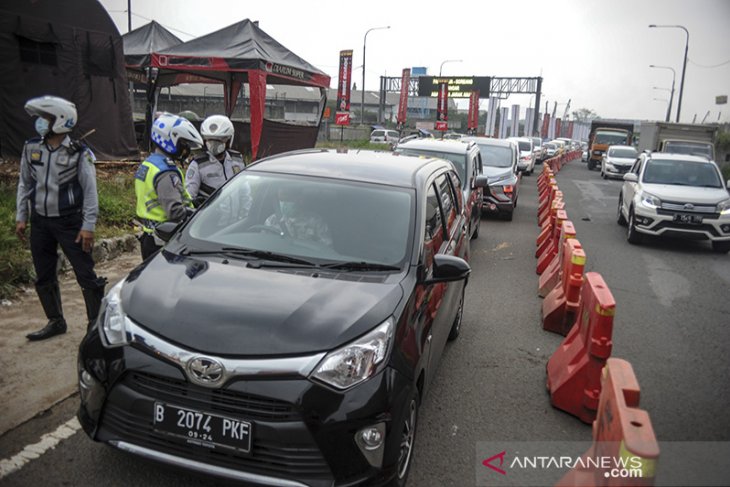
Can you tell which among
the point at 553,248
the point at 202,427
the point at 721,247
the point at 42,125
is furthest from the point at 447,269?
the point at 721,247

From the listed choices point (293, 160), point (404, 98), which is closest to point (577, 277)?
point (293, 160)

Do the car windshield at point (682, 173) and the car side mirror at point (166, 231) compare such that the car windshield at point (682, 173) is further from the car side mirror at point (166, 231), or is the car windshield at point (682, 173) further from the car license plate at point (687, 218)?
the car side mirror at point (166, 231)

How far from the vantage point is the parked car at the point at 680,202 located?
10344 millimetres

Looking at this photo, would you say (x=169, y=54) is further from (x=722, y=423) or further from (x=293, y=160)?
(x=722, y=423)

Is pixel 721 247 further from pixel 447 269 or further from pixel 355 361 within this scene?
pixel 355 361

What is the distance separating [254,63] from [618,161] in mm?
19735

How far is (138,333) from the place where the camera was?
2.82 metres

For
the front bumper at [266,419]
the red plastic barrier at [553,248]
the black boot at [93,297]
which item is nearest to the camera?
the front bumper at [266,419]

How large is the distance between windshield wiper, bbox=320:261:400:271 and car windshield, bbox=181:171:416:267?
4cm

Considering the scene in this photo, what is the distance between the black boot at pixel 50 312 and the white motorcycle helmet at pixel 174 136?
1.57m

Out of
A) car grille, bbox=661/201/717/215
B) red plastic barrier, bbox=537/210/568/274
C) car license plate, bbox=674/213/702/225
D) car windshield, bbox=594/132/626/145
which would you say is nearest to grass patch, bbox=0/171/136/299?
red plastic barrier, bbox=537/210/568/274

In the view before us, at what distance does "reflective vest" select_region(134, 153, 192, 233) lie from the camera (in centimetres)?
445

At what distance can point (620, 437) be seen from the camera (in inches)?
92.7

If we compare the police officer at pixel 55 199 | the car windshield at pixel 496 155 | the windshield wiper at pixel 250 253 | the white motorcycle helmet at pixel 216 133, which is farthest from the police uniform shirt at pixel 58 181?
the car windshield at pixel 496 155
